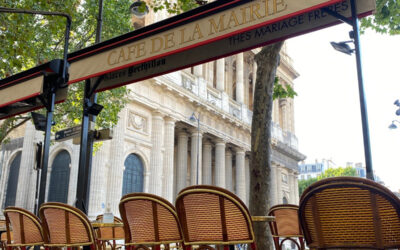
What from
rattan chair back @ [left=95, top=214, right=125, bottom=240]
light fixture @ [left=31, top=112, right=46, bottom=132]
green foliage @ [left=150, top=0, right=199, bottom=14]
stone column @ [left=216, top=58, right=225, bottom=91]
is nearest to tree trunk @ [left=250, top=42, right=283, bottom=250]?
rattan chair back @ [left=95, top=214, right=125, bottom=240]

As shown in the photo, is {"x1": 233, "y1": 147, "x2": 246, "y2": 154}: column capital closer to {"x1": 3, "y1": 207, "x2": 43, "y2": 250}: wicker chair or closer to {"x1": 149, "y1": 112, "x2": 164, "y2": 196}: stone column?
{"x1": 149, "y1": 112, "x2": 164, "y2": 196}: stone column

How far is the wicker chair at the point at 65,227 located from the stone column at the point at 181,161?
69.5 feet

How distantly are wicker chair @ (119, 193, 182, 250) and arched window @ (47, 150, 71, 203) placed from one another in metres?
15.2

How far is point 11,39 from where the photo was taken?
32.2 ft

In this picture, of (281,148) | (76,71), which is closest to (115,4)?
(76,71)

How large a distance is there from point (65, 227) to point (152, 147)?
1815 cm

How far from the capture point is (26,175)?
1917 cm

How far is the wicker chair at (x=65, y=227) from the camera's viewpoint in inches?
163

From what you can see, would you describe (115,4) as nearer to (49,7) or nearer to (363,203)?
(49,7)

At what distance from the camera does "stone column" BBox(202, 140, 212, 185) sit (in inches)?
1105

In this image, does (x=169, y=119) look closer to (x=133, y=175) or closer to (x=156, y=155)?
(x=156, y=155)

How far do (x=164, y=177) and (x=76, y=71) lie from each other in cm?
1734

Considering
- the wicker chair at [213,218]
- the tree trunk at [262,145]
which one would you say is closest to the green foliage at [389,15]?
the tree trunk at [262,145]

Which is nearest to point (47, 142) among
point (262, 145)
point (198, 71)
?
point (262, 145)
